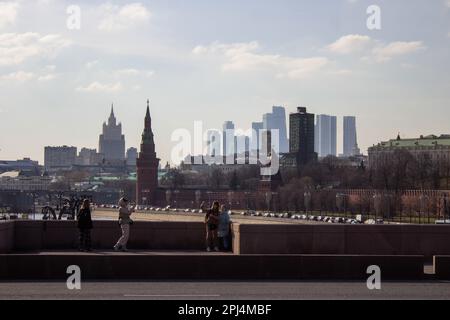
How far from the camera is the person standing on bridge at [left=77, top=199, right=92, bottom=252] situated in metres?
19.9

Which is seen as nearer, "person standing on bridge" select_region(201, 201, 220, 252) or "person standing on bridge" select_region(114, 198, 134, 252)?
"person standing on bridge" select_region(114, 198, 134, 252)

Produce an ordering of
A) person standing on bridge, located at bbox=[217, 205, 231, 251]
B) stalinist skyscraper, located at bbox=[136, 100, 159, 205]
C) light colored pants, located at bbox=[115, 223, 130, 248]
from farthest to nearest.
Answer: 1. stalinist skyscraper, located at bbox=[136, 100, 159, 205]
2. person standing on bridge, located at bbox=[217, 205, 231, 251]
3. light colored pants, located at bbox=[115, 223, 130, 248]

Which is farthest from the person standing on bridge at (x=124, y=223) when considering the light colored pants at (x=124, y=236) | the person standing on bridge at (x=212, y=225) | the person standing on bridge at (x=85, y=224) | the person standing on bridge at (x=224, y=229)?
the person standing on bridge at (x=224, y=229)

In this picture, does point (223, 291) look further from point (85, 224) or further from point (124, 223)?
point (85, 224)

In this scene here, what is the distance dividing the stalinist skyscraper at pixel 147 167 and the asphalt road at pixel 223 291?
15620 cm

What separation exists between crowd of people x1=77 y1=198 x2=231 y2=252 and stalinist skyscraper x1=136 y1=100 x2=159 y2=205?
499 feet

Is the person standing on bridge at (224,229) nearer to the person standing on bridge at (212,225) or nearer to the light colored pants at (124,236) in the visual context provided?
the person standing on bridge at (212,225)

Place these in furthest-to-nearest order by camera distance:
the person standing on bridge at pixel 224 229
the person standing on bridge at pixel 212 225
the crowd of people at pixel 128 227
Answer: the person standing on bridge at pixel 224 229 < the person standing on bridge at pixel 212 225 < the crowd of people at pixel 128 227

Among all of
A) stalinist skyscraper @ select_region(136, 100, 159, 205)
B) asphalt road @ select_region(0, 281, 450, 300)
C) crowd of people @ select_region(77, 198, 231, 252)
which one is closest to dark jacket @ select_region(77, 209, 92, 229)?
crowd of people @ select_region(77, 198, 231, 252)

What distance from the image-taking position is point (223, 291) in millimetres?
15922

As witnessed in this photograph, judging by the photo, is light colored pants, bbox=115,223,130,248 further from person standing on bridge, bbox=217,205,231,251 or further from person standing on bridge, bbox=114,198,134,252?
person standing on bridge, bbox=217,205,231,251

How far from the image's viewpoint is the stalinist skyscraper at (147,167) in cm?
17388
